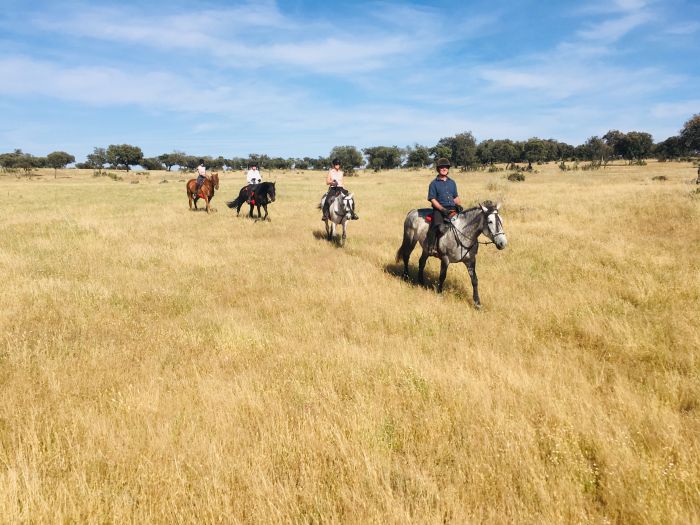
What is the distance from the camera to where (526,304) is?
7602 millimetres

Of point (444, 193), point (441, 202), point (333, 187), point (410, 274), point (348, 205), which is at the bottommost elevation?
point (410, 274)

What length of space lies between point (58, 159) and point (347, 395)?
149 metres

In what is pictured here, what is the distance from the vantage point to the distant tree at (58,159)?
114225mm

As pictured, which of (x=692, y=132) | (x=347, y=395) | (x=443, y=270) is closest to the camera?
(x=347, y=395)

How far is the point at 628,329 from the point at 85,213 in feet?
84.6

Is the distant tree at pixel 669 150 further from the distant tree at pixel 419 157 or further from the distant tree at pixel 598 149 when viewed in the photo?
the distant tree at pixel 419 157

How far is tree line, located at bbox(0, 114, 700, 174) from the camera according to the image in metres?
82.9

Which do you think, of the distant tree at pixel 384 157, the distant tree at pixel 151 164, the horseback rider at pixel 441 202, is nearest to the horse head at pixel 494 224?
the horseback rider at pixel 441 202

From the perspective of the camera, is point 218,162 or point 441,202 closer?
point 441,202

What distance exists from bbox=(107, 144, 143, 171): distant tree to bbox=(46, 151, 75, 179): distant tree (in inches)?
691

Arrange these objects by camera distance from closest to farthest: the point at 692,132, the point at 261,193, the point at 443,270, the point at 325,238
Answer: the point at 443,270
the point at 325,238
the point at 261,193
the point at 692,132

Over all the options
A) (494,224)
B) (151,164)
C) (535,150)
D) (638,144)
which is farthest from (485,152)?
(151,164)

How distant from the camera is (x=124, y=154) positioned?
109312 millimetres

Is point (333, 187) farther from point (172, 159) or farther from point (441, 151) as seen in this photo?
point (172, 159)
